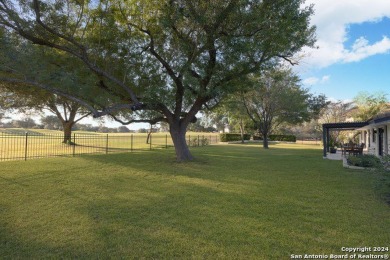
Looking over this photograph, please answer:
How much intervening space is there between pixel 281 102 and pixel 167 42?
15.3m

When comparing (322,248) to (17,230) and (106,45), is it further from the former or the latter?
(106,45)

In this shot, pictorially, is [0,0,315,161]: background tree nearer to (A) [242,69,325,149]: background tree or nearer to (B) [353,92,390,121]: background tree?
(A) [242,69,325,149]: background tree

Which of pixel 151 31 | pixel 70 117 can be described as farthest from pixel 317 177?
pixel 70 117

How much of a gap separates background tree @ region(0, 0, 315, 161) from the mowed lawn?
3744 mm

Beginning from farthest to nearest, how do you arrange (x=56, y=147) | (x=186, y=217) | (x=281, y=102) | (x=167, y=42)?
(x=281, y=102) < (x=56, y=147) < (x=167, y=42) < (x=186, y=217)

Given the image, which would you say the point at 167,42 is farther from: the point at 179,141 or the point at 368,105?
the point at 368,105

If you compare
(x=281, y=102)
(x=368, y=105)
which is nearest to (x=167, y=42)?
(x=281, y=102)

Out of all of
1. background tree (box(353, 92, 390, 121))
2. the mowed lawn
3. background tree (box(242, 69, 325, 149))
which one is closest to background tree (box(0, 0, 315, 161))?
the mowed lawn

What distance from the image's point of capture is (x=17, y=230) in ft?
12.8

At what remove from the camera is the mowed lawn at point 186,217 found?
3.34m

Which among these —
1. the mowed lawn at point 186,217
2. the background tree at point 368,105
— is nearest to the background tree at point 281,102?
the background tree at point 368,105

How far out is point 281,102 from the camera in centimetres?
2383

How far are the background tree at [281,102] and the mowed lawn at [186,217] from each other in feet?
54.2

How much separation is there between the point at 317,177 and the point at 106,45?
1049 cm
